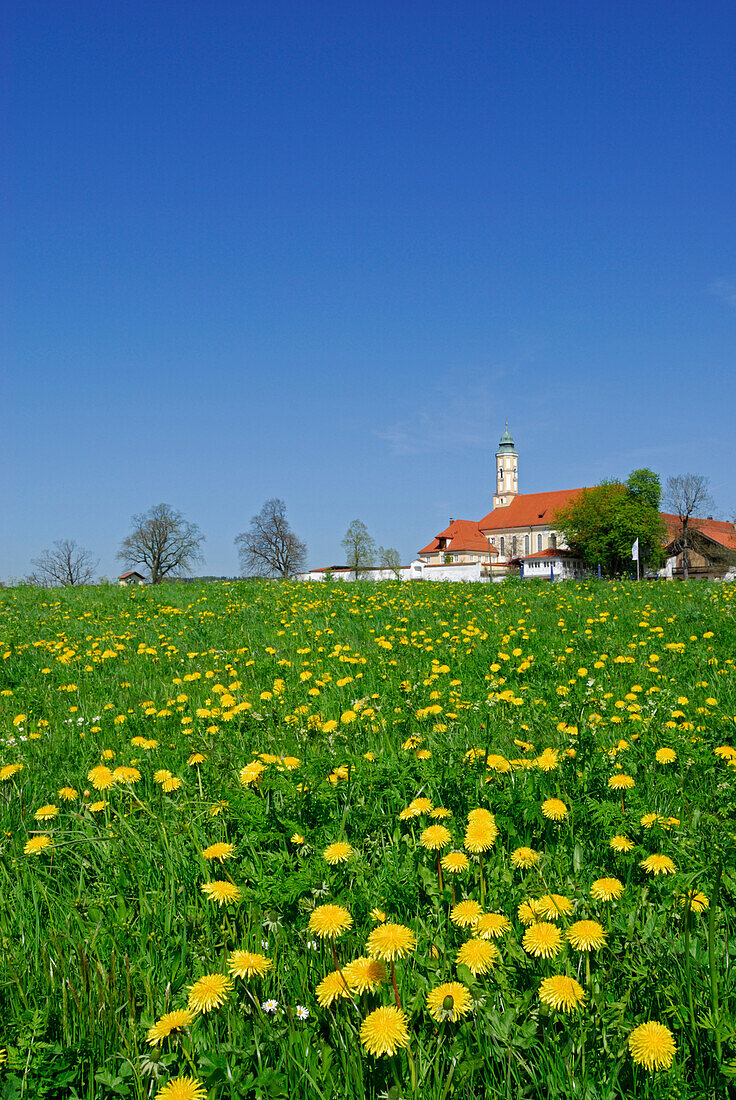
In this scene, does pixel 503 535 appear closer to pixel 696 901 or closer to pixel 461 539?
pixel 461 539

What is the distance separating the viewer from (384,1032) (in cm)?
120

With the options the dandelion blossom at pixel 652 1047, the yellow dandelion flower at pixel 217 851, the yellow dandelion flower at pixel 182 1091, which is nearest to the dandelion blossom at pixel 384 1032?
the yellow dandelion flower at pixel 182 1091

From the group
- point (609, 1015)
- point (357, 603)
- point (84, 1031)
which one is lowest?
point (84, 1031)

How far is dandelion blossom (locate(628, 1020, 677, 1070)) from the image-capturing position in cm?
118

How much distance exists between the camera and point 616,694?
14.1ft

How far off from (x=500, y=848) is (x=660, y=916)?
57 centimetres

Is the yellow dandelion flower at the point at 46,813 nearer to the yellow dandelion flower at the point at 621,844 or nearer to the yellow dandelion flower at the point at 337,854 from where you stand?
the yellow dandelion flower at the point at 337,854

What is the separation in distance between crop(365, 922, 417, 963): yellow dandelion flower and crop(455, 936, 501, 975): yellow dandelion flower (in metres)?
0.12

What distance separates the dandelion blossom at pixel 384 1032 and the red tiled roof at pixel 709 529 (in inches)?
3073

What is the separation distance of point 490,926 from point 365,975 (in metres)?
0.33

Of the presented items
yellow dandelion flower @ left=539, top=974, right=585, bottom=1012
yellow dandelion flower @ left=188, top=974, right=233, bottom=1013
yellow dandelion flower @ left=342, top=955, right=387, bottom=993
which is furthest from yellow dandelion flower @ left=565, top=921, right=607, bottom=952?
yellow dandelion flower @ left=188, top=974, right=233, bottom=1013

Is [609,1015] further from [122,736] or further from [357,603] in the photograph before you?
[357,603]

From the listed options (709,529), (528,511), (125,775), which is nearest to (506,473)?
(528,511)

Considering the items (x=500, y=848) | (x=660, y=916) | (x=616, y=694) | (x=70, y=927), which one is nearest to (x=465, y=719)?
(x=616, y=694)
